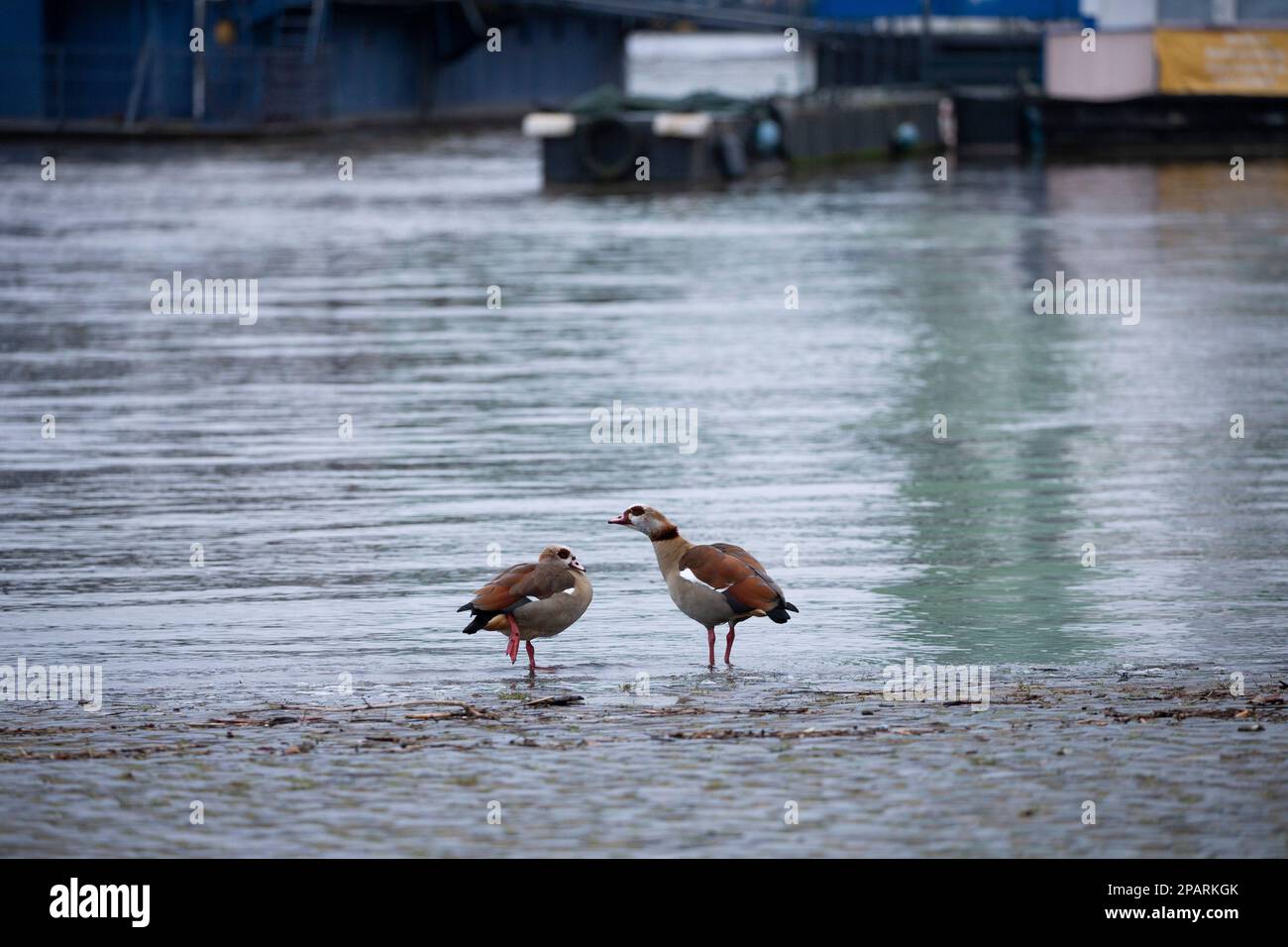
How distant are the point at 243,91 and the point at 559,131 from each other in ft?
66.9

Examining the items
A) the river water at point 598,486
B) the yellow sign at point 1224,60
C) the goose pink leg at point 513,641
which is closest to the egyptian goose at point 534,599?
the goose pink leg at point 513,641

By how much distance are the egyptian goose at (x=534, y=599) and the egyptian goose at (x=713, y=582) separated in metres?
0.31

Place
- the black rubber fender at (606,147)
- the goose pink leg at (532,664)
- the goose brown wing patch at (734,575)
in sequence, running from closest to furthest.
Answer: the goose brown wing patch at (734,575) → the goose pink leg at (532,664) → the black rubber fender at (606,147)

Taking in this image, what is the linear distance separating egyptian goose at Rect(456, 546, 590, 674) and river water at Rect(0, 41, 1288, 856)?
259 millimetres

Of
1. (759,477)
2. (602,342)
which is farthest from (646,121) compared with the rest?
(759,477)

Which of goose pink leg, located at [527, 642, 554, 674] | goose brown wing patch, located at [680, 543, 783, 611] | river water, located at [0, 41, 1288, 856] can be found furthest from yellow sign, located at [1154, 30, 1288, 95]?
goose pink leg, located at [527, 642, 554, 674]

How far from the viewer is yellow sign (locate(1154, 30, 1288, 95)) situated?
5859 cm

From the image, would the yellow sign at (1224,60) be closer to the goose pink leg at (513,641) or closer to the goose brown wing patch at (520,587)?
the goose pink leg at (513,641)

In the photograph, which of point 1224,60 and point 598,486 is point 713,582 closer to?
point 598,486

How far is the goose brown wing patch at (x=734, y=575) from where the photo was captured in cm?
931

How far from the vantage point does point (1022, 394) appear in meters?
19.3

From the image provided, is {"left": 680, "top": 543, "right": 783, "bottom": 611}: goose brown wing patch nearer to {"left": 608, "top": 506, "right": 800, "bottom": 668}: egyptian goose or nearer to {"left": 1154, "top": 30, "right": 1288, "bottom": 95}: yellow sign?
{"left": 608, "top": 506, "right": 800, "bottom": 668}: egyptian goose

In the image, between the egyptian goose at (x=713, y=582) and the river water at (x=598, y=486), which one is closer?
the river water at (x=598, y=486)

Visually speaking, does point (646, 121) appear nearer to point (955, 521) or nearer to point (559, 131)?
point (559, 131)
